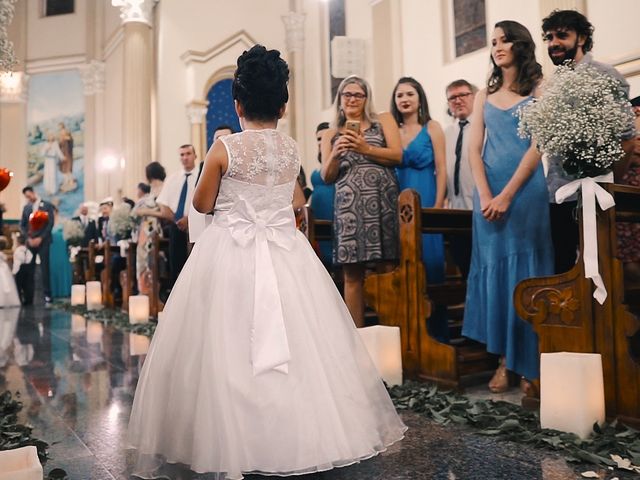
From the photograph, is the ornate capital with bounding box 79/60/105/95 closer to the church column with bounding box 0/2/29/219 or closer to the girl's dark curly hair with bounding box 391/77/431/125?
the church column with bounding box 0/2/29/219

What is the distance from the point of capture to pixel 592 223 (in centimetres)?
262

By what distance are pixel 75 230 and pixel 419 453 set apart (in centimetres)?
1062

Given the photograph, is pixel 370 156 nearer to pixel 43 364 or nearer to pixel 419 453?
pixel 419 453

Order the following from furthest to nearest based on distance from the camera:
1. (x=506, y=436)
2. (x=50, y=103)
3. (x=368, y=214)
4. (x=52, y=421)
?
1. (x=50, y=103)
2. (x=368, y=214)
3. (x=52, y=421)
4. (x=506, y=436)

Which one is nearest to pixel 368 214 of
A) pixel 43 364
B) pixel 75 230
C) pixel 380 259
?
pixel 380 259

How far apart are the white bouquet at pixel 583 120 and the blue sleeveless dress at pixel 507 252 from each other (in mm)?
434

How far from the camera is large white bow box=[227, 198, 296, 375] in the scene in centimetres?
201

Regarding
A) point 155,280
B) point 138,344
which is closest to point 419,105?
point 138,344

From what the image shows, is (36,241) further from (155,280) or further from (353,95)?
(353,95)

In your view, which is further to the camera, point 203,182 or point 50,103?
point 50,103

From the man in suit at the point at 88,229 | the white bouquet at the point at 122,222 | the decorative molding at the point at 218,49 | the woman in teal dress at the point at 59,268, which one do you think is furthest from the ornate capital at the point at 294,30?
the woman in teal dress at the point at 59,268

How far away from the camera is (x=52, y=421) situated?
294 centimetres

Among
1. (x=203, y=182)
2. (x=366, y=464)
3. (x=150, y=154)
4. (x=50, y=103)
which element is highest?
(x=50, y=103)

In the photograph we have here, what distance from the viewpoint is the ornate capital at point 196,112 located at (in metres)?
12.9
